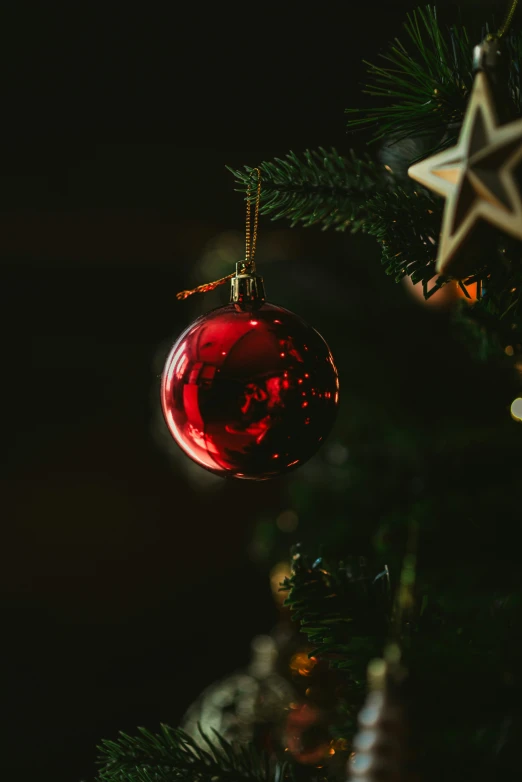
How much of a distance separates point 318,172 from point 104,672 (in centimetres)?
164

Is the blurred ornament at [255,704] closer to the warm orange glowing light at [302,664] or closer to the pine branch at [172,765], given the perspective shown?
the warm orange glowing light at [302,664]

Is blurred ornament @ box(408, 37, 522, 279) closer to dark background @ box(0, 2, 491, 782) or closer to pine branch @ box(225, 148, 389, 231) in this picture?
pine branch @ box(225, 148, 389, 231)

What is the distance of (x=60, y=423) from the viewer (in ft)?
6.64

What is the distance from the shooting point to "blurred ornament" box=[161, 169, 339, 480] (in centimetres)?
38

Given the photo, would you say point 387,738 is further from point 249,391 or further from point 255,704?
point 255,704

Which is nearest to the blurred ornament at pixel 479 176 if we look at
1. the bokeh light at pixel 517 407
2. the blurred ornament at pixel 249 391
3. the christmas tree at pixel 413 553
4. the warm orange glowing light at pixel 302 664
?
the christmas tree at pixel 413 553

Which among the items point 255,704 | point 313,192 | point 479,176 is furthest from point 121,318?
point 479,176

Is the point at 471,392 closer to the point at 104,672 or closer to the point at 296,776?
the point at 296,776

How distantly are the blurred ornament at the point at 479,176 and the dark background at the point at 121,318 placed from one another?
43.5 inches

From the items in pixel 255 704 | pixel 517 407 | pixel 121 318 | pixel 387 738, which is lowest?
pixel 387 738

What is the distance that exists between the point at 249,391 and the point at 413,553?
24cm

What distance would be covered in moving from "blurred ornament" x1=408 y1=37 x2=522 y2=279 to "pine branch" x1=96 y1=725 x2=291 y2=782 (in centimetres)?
33

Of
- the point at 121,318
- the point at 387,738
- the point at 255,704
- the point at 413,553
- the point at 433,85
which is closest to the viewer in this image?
the point at 387,738

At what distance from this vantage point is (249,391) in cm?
38
